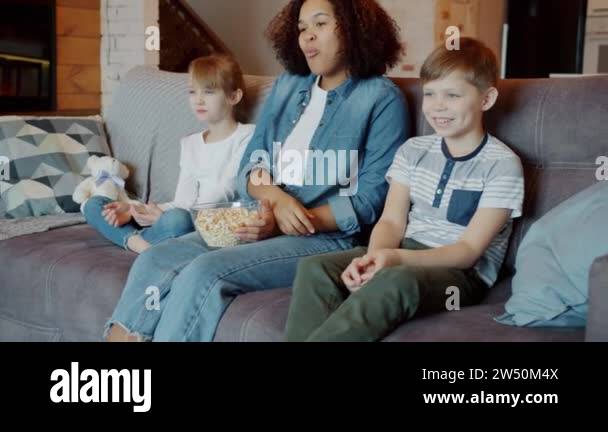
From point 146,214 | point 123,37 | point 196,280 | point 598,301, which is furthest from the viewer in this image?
point 123,37

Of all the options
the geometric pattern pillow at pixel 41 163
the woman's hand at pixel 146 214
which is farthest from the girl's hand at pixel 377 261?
the geometric pattern pillow at pixel 41 163

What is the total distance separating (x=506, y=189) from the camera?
1.66m

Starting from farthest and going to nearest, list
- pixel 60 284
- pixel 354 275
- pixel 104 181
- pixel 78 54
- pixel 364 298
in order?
pixel 78 54
pixel 104 181
pixel 60 284
pixel 354 275
pixel 364 298

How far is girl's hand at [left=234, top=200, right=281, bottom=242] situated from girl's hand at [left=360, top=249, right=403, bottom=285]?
0.34 meters

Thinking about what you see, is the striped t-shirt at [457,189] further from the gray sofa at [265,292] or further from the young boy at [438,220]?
the gray sofa at [265,292]

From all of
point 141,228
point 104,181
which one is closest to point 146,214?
point 141,228

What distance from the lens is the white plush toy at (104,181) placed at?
2.45 metres

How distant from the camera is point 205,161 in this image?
2.25 metres

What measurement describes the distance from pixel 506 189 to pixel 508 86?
13.7 inches

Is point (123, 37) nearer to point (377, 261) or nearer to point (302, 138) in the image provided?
point (302, 138)

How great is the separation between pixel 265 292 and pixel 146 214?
23.4 inches
